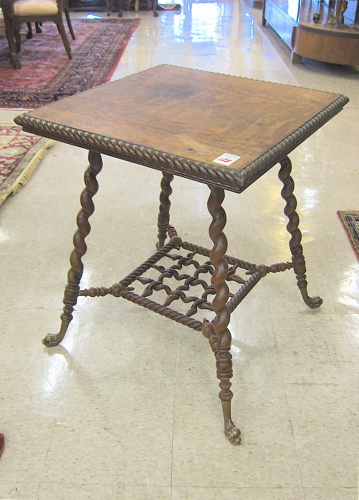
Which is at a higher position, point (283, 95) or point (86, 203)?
point (283, 95)

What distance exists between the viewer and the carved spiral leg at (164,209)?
6.24ft

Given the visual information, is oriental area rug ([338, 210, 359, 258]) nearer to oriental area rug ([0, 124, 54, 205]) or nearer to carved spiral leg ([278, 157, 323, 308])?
carved spiral leg ([278, 157, 323, 308])

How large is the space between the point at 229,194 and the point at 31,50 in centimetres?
371

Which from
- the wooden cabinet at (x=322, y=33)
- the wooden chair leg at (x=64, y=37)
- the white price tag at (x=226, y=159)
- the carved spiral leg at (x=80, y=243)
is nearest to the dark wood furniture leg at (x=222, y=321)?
the white price tag at (x=226, y=159)

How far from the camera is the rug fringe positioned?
257cm

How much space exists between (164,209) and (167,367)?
26.4 inches

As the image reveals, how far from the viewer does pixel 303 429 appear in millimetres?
1396

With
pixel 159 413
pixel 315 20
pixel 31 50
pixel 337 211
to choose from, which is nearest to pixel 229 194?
pixel 337 211

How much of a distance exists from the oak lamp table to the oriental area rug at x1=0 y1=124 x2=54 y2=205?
3.89ft

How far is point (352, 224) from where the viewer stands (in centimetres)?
230

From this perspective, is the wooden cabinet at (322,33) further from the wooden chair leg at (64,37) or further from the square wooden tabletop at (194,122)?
the square wooden tabletop at (194,122)

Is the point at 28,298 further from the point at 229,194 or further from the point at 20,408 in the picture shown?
the point at 229,194

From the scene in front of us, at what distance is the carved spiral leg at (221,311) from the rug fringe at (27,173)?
5.10 feet

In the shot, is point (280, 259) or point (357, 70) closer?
point (280, 259)
